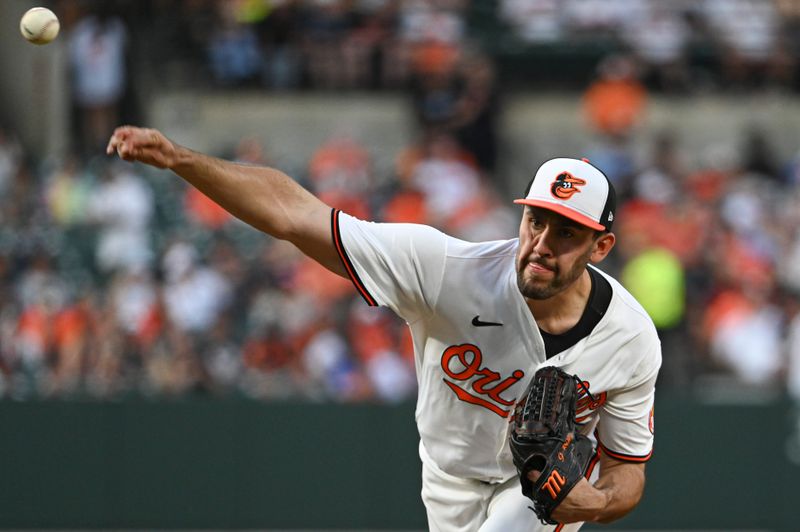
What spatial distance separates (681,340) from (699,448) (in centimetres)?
99

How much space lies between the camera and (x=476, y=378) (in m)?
5.30

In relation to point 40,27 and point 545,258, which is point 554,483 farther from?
point 40,27

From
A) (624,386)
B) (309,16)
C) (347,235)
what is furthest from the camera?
(309,16)

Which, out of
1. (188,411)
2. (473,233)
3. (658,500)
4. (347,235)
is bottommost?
(658,500)

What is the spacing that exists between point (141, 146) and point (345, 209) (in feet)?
28.1

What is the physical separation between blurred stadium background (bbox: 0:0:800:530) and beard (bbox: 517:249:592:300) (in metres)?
6.65

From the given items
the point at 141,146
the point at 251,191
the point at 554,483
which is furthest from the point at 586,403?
the point at 141,146

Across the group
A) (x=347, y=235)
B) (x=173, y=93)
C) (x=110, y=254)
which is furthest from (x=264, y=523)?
(x=347, y=235)

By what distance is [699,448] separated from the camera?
11.8m

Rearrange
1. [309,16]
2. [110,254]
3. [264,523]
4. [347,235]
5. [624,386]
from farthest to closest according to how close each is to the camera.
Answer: [309,16]
[110,254]
[264,523]
[624,386]
[347,235]

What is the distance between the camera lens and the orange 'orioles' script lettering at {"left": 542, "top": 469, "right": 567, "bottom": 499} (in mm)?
5027

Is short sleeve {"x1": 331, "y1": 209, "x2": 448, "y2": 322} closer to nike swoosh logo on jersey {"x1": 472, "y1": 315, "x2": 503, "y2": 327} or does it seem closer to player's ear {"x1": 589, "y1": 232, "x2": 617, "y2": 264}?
nike swoosh logo on jersey {"x1": 472, "y1": 315, "x2": 503, "y2": 327}

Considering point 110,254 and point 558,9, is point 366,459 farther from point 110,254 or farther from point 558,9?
point 558,9

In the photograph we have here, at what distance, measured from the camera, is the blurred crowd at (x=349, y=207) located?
38.5 feet
